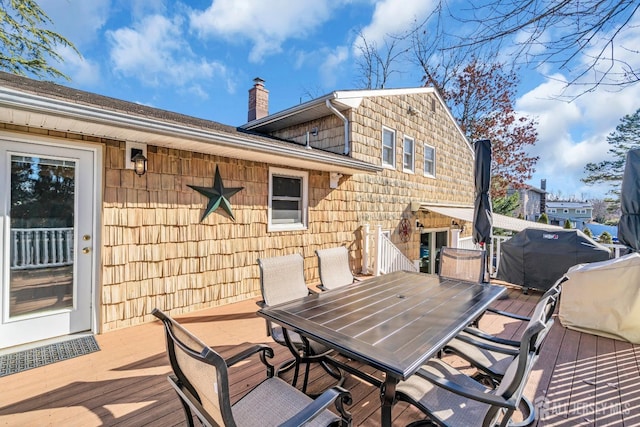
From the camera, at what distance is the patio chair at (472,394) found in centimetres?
147

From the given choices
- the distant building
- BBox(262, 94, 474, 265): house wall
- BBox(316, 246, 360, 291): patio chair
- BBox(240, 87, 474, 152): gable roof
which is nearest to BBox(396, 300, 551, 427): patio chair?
BBox(316, 246, 360, 291): patio chair

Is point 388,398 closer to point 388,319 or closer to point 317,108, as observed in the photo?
point 388,319

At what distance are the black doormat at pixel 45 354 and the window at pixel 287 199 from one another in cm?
306

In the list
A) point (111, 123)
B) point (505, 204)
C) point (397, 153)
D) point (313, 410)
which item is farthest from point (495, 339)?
point (505, 204)

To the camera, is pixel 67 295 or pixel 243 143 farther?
pixel 243 143

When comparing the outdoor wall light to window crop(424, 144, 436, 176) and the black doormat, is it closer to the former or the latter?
the black doormat

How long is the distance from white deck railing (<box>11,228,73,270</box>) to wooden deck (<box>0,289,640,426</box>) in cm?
110

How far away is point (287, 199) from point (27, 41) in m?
8.69

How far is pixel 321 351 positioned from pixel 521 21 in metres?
3.26

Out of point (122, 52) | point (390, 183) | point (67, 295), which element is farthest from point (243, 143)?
point (122, 52)

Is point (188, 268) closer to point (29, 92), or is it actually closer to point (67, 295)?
point (67, 295)

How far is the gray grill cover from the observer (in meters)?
5.12

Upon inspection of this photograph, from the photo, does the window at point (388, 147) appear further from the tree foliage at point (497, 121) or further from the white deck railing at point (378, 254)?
the tree foliage at point (497, 121)

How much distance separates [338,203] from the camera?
6902mm
